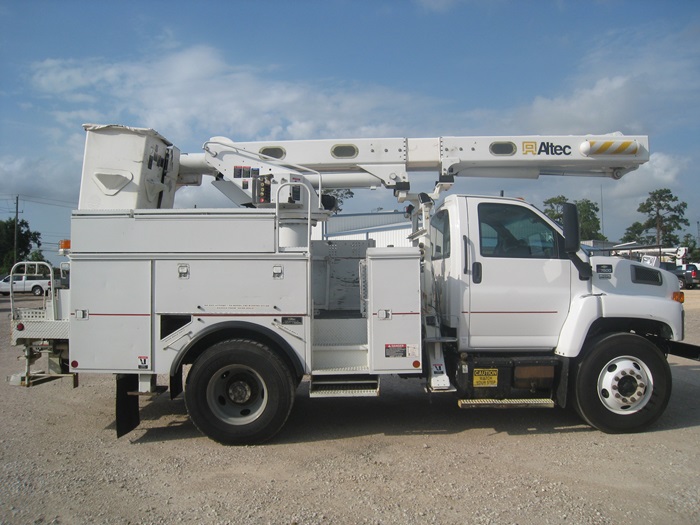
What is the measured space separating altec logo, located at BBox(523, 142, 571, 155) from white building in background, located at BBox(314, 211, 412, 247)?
658 inches

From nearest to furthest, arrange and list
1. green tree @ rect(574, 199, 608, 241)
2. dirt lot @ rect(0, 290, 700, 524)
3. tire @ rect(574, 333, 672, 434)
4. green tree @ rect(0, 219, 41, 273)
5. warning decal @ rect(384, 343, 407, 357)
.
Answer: dirt lot @ rect(0, 290, 700, 524), warning decal @ rect(384, 343, 407, 357), tire @ rect(574, 333, 672, 434), green tree @ rect(574, 199, 608, 241), green tree @ rect(0, 219, 41, 273)

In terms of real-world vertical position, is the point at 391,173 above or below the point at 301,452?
above

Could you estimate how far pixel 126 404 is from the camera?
18.1 ft

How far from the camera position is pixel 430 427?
595cm

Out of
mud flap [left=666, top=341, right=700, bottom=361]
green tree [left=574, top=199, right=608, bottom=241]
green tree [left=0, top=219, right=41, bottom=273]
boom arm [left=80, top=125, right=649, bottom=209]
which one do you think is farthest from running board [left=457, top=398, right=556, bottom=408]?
green tree [left=0, top=219, right=41, bottom=273]

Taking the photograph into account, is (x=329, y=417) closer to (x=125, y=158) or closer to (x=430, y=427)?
(x=430, y=427)

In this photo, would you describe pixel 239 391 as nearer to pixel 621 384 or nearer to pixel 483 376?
pixel 483 376

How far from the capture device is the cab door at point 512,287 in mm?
5629

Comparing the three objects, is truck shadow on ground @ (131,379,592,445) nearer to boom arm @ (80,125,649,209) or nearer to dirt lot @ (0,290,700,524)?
dirt lot @ (0,290,700,524)

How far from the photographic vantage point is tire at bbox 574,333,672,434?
5535 millimetres

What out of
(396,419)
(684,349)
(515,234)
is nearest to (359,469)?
(396,419)

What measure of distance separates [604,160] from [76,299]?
6187mm

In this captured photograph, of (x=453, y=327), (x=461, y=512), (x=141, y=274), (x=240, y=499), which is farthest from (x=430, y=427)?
(x=141, y=274)

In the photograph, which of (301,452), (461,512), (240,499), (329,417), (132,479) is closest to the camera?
(461,512)
